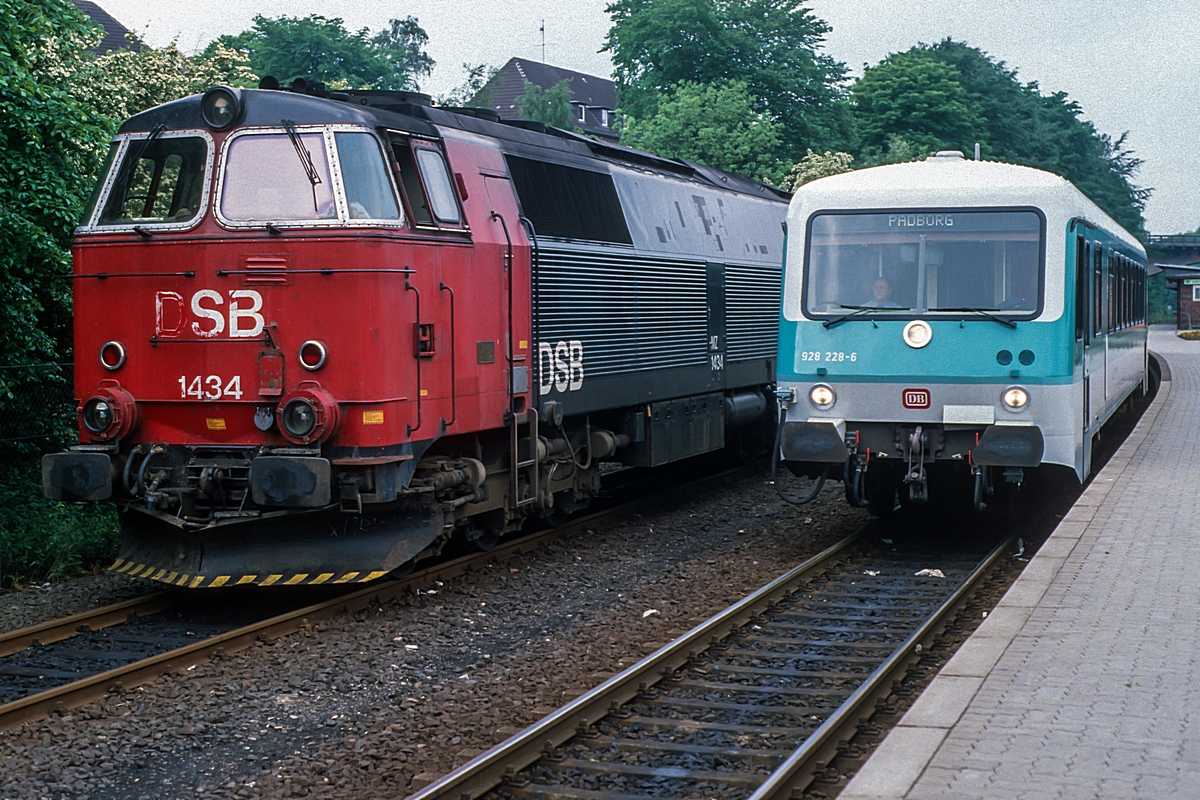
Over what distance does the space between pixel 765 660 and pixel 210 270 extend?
4346mm

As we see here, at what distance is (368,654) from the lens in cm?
804

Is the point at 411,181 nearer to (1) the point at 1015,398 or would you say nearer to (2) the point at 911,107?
(1) the point at 1015,398

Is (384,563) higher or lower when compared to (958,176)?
lower

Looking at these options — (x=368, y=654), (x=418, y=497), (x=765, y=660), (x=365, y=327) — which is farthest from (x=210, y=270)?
(x=765, y=660)

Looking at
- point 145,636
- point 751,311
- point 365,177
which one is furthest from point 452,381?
point 751,311

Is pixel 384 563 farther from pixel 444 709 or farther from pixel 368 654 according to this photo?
pixel 444 709

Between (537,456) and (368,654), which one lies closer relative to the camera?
(368,654)

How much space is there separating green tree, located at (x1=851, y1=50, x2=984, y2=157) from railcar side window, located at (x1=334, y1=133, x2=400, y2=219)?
1810 inches

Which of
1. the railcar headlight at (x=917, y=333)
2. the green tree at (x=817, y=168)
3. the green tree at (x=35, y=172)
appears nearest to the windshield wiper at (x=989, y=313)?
the railcar headlight at (x=917, y=333)

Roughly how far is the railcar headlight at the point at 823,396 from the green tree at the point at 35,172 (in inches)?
268

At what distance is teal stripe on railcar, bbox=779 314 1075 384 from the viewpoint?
10555 millimetres

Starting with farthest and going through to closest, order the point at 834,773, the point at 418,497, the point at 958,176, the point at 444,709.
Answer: the point at 958,176 → the point at 418,497 → the point at 444,709 → the point at 834,773

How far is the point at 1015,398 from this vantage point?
1057 centimetres

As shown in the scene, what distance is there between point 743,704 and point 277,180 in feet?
15.1
